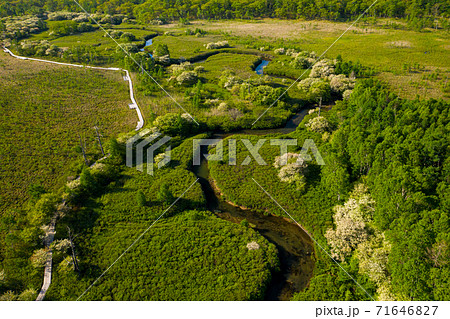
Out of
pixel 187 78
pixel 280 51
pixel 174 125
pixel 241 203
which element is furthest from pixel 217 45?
pixel 241 203

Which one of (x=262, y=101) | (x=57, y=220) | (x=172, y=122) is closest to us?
(x=57, y=220)

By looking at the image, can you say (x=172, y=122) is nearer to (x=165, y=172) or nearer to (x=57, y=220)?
(x=165, y=172)

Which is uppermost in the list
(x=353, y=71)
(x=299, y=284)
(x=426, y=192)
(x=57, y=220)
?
(x=353, y=71)

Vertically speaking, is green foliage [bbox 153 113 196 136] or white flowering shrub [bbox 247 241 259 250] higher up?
green foliage [bbox 153 113 196 136]

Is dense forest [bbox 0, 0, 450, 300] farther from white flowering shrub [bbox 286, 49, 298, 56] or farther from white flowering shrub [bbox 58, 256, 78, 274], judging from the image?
white flowering shrub [bbox 286, 49, 298, 56]

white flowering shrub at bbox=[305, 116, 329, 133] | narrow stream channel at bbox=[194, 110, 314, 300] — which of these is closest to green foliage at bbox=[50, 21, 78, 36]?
narrow stream channel at bbox=[194, 110, 314, 300]

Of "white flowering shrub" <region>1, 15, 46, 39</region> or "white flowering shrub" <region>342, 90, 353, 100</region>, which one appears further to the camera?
"white flowering shrub" <region>1, 15, 46, 39</region>

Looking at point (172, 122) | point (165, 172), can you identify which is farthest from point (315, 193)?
point (172, 122)
